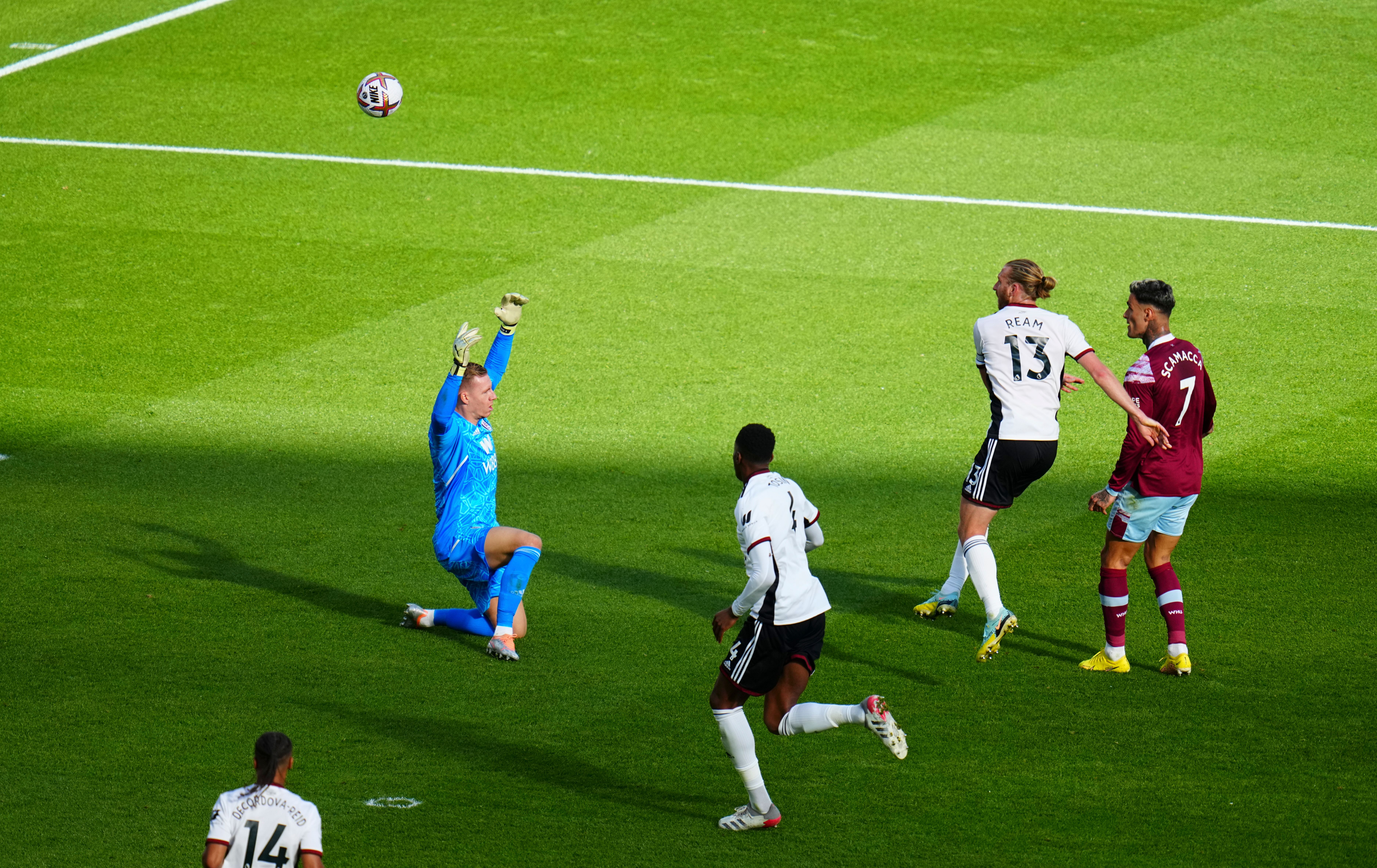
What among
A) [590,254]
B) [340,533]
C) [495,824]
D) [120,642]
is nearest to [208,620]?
[120,642]

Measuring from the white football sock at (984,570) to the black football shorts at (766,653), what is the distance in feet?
6.18

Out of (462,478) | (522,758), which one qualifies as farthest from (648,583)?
(522,758)

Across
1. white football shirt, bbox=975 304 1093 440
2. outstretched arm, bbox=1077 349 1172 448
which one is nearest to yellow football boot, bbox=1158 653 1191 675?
outstretched arm, bbox=1077 349 1172 448

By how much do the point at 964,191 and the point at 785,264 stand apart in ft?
10.7

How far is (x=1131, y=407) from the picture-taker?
8.27 m

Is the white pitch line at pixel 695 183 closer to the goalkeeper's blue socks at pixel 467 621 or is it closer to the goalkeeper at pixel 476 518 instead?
the goalkeeper at pixel 476 518

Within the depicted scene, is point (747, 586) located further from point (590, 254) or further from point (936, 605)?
point (590, 254)

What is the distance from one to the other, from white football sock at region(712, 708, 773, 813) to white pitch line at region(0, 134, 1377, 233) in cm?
1245

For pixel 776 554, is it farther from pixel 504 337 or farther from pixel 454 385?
pixel 504 337

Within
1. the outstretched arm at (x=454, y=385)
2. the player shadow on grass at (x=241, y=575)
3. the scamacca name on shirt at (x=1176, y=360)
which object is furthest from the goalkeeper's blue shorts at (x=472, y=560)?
the scamacca name on shirt at (x=1176, y=360)

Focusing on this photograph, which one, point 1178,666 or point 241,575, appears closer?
point 1178,666

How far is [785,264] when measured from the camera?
1694 centimetres

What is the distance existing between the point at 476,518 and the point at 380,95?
10310 mm

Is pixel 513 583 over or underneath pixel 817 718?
over
